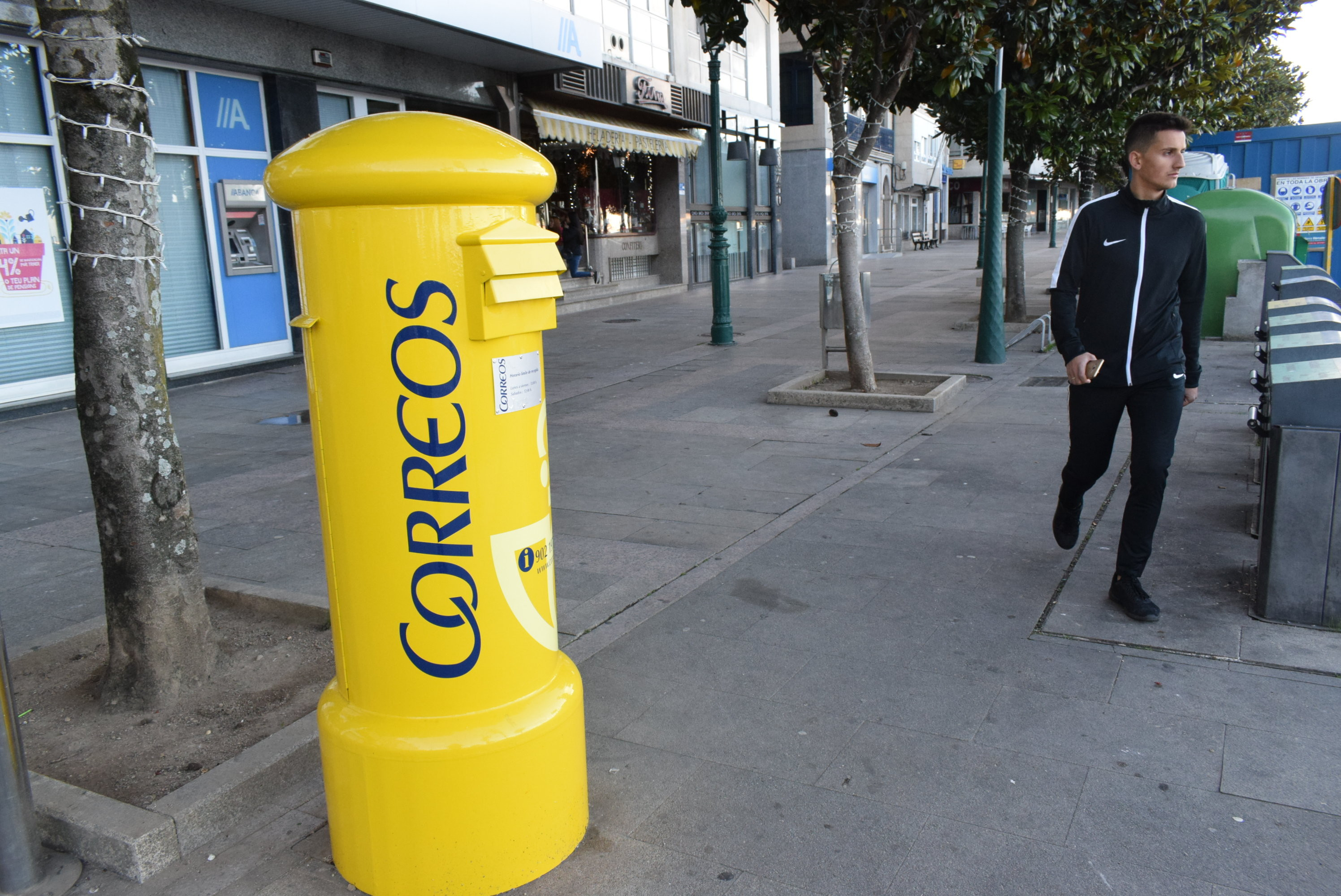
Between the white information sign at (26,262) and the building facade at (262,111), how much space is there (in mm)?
18

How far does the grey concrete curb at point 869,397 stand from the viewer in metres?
8.74

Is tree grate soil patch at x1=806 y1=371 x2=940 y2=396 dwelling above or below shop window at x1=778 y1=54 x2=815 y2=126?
below

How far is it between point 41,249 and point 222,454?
374 centimetres

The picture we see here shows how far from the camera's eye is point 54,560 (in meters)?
5.41

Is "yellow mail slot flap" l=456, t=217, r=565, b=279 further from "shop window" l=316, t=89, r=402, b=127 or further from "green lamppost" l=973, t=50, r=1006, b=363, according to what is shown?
"shop window" l=316, t=89, r=402, b=127

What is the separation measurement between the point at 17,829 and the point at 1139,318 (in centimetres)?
424

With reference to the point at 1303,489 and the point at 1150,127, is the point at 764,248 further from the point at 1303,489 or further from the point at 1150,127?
the point at 1303,489

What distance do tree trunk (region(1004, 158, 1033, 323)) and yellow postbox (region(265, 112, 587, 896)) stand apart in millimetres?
12825

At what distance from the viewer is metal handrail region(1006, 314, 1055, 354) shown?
12.2 m

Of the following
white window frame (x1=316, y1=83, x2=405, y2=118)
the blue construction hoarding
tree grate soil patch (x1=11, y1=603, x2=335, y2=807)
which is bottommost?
tree grate soil patch (x1=11, y1=603, x2=335, y2=807)

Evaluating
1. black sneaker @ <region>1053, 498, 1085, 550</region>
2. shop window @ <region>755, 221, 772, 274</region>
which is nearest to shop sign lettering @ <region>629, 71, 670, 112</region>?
shop window @ <region>755, 221, 772, 274</region>

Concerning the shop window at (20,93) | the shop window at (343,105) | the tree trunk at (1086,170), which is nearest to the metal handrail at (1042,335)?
the tree trunk at (1086,170)

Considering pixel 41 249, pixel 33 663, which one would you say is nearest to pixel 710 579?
pixel 33 663

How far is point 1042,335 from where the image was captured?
1317 cm
